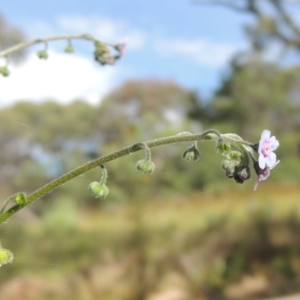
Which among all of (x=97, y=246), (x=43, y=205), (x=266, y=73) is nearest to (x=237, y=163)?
(x=97, y=246)

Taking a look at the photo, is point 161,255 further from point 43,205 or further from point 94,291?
point 43,205

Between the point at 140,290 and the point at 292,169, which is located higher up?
the point at 292,169

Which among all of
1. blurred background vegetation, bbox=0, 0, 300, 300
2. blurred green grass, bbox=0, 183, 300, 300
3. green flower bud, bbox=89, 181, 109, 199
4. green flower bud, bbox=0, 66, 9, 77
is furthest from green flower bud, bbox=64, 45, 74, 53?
blurred green grass, bbox=0, 183, 300, 300

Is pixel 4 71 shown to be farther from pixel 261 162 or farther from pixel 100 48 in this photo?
pixel 261 162

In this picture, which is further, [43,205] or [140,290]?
[43,205]

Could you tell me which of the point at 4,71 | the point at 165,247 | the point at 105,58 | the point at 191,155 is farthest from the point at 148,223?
the point at 191,155

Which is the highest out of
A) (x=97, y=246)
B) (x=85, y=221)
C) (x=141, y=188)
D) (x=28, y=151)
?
(x=28, y=151)

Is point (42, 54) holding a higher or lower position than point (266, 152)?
higher

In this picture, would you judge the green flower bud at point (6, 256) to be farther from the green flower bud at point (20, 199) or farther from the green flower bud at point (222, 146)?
the green flower bud at point (222, 146)
